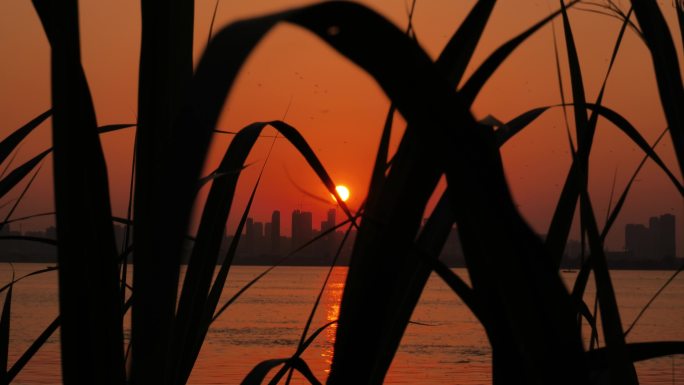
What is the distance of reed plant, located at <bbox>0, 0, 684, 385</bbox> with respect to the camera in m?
0.31

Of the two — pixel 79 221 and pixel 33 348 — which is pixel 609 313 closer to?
pixel 79 221

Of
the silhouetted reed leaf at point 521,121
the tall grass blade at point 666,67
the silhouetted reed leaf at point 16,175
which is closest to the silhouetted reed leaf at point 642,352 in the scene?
the tall grass blade at point 666,67

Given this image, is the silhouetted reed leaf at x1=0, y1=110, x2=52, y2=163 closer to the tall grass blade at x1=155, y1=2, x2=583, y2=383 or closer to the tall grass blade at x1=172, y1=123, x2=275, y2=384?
the tall grass blade at x1=172, y1=123, x2=275, y2=384

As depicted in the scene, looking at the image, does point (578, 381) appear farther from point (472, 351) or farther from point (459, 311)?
point (459, 311)

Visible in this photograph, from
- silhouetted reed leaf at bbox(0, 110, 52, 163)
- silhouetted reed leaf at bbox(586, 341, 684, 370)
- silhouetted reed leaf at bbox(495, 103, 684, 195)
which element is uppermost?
silhouetted reed leaf at bbox(0, 110, 52, 163)

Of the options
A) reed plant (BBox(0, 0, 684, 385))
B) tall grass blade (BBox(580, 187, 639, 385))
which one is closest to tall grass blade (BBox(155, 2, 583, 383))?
reed plant (BBox(0, 0, 684, 385))

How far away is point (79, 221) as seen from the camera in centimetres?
43

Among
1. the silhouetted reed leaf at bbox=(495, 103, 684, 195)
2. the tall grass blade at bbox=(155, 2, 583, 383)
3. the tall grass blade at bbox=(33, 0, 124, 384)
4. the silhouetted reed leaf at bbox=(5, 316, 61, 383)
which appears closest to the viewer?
the tall grass blade at bbox=(155, 2, 583, 383)

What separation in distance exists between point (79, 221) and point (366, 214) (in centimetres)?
19

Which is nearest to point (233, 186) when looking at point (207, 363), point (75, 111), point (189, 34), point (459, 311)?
point (189, 34)

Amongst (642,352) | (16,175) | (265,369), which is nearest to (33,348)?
(16,175)

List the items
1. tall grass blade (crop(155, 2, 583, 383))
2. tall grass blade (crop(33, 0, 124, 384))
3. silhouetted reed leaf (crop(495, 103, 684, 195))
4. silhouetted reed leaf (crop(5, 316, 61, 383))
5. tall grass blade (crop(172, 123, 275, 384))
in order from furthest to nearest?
silhouetted reed leaf (crop(5, 316, 61, 383)) → silhouetted reed leaf (crop(495, 103, 684, 195)) → tall grass blade (crop(172, 123, 275, 384)) → tall grass blade (crop(33, 0, 124, 384)) → tall grass blade (crop(155, 2, 583, 383))

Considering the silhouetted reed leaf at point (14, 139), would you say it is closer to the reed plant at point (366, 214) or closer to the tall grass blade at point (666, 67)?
the reed plant at point (366, 214)

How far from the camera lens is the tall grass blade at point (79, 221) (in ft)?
1.36
